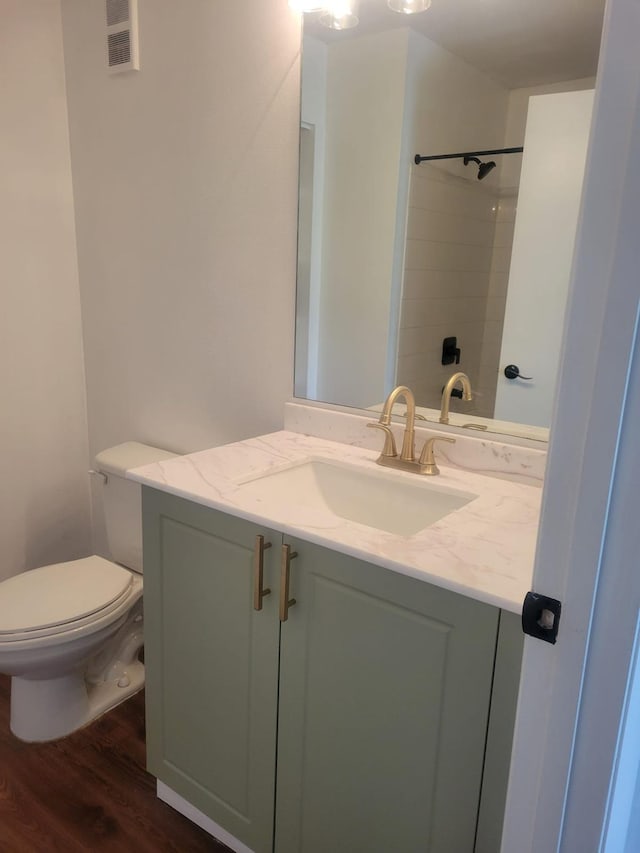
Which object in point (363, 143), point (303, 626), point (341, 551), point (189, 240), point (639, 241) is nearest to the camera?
point (639, 241)

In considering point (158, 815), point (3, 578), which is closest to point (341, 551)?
point (158, 815)

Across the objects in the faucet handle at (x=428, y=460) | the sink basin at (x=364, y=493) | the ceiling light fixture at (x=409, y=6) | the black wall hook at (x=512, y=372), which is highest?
the ceiling light fixture at (x=409, y=6)

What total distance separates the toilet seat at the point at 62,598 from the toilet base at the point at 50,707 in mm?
263

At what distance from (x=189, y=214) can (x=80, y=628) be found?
126 cm

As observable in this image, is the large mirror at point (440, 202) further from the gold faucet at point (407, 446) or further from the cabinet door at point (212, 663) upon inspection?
the cabinet door at point (212, 663)

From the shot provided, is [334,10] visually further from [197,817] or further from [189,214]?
[197,817]

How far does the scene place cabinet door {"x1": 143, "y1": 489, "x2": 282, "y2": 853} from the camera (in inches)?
53.1

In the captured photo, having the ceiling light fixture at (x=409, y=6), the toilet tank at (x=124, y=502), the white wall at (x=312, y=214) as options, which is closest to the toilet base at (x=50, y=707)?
the toilet tank at (x=124, y=502)

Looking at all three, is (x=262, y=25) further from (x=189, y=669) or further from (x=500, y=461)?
(x=189, y=669)

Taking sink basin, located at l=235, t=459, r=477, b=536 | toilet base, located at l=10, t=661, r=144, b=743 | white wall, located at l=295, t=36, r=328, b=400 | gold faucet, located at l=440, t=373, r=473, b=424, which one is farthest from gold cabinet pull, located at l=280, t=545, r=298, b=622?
toilet base, located at l=10, t=661, r=144, b=743

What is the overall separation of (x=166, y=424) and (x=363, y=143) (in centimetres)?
110

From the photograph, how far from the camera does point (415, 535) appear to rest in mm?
1177

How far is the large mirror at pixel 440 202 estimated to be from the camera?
1.44 metres

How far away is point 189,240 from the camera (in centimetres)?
201
